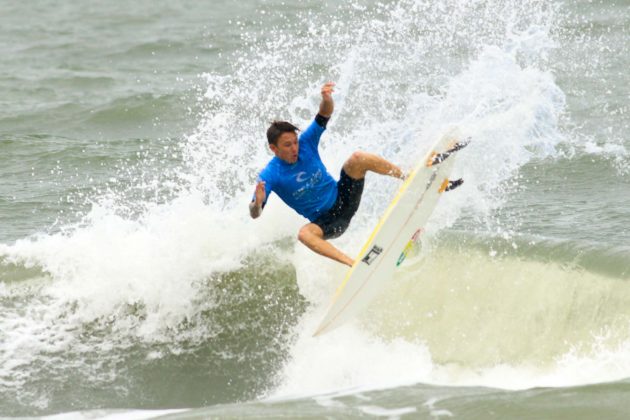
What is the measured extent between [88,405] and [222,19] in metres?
17.4

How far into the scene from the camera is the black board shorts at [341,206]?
316 inches

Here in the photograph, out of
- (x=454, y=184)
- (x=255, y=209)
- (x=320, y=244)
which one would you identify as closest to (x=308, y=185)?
(x=320, y=244)

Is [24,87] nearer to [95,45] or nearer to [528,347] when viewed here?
[95,45]

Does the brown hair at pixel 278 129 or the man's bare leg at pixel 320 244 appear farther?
the man's bare leg at pixel 320 244

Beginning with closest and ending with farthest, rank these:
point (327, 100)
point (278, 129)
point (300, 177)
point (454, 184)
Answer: point (278, 129), point (327, 100), point (300, 177), point (454, 184)

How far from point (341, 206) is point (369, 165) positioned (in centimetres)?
42

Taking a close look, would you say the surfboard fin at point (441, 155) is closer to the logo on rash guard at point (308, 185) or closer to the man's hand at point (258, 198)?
the logo on rash guard at point (308, 185)

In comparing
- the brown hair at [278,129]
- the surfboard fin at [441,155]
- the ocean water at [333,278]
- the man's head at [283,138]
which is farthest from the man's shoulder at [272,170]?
the ocean water at [333,278]

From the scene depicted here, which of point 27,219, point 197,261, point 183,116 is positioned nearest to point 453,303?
point 197,261

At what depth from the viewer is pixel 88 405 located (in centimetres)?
790

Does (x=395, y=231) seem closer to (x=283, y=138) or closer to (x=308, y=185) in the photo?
(x=308, y=185)

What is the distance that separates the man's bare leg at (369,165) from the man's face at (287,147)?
0.51 meters

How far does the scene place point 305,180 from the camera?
7871mm

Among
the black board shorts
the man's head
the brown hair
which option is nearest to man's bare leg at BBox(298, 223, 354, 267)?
the black board shorts
